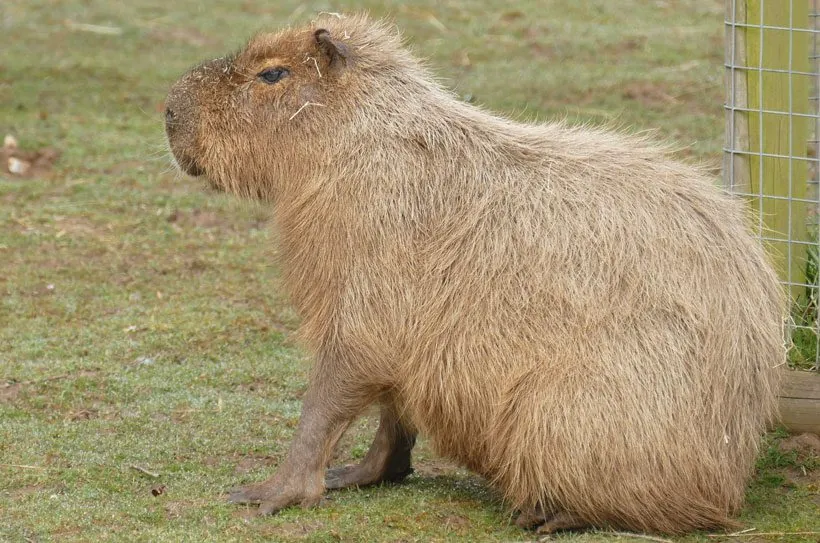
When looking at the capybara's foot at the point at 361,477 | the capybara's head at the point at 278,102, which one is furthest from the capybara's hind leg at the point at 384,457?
the capybara's head at the point at 278,102

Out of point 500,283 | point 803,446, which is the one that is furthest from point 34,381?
point 803,446

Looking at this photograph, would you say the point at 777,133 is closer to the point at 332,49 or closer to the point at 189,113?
the point at 332,49

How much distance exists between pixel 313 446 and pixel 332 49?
4.21 feet

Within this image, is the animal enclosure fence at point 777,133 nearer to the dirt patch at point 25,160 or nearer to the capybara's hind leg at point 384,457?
the capybara's hind leg at point 384,457

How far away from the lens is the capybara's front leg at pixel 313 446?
4078mm

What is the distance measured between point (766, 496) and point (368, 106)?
1.89 metres

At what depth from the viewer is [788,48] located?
481 centimetres

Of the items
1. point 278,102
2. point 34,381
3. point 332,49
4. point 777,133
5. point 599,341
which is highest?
point 332,49

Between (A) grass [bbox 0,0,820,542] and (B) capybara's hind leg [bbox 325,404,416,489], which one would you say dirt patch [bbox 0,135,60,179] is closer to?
(A) grass [bbox 0,0,820,542]

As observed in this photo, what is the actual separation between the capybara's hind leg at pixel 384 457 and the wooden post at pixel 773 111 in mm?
1544

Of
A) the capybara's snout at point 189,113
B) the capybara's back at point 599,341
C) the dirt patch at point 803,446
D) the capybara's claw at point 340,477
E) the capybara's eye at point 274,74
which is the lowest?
the capybara's claw at point 340,477

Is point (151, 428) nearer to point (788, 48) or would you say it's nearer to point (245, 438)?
point (245, 438)

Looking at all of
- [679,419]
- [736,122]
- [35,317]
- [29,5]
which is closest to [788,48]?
[736,122]

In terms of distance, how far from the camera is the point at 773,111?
189 inches
